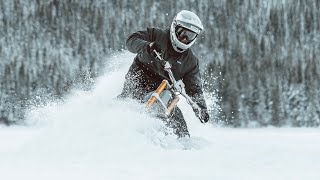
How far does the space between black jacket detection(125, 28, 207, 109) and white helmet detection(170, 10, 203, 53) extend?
0.15 meters

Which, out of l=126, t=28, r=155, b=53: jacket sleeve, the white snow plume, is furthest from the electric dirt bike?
l=126, t=28, r=155, b=53: jacket sleeve

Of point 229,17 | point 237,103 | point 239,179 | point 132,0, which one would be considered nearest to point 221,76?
point 237,103

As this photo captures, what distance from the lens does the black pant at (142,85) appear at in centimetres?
761

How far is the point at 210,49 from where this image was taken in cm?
3441

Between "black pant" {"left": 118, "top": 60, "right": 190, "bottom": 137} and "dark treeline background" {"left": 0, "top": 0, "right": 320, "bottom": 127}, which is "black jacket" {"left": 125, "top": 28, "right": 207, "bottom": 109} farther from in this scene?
"dark treeline background" {"left": 0, "top": 0, "right": 320, "bottom": 127}

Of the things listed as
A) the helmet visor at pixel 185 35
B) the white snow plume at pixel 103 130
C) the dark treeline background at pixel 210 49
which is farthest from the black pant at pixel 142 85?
the dark treeline background at pixel 210 49

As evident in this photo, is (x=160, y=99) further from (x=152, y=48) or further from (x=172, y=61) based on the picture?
(x=172, y=61)

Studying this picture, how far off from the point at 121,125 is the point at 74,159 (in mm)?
1490

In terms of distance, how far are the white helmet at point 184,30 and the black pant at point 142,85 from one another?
0.48 m

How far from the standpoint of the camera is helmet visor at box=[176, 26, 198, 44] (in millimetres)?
7369

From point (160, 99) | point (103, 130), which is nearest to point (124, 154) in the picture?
point (103, 130)

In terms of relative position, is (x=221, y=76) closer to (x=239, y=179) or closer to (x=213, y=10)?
(x=213, y=10)

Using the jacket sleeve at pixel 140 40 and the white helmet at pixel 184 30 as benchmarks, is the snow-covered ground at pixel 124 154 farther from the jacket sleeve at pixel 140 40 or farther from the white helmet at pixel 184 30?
the white helmet at pixel 184 30

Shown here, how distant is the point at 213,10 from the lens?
39125mm
